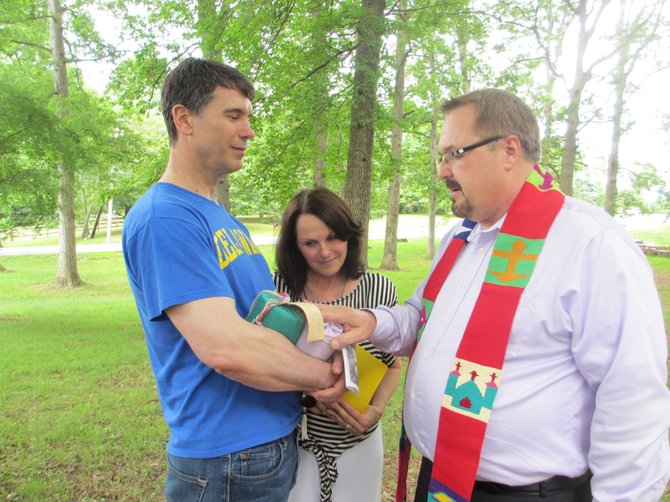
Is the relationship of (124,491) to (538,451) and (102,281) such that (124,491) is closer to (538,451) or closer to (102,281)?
(538,451)

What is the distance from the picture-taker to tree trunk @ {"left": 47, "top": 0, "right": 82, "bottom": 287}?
394 inches

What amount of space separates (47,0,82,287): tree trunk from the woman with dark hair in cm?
795

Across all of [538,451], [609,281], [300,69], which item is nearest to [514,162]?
[609,281]

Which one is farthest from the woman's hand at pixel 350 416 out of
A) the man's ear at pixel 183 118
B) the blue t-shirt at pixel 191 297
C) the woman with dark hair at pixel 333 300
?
the man's ear at pixel 183 118

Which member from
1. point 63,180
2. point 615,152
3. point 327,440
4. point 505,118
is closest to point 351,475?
point 327,440

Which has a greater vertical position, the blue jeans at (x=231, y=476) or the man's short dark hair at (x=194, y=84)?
the man's short dark hair at (x=194, y=84)

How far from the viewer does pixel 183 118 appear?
183 centimetres

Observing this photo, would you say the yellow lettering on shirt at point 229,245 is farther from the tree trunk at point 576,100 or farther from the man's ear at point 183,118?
→ the tree trunk at point 576,100

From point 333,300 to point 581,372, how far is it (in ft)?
4.23

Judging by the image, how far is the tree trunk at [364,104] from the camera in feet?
20.6

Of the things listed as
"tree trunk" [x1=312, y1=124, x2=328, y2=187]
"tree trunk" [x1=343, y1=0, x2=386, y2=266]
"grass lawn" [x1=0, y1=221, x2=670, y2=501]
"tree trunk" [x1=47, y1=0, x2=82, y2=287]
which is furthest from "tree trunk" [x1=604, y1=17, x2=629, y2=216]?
"tree trunk" [x1=47, y1=0, x2=82, y2=287]

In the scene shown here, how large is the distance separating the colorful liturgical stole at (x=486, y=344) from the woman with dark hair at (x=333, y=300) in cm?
52

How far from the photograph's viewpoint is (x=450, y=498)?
1.77m

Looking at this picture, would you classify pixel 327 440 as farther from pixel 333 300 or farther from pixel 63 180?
pixel 63 180
